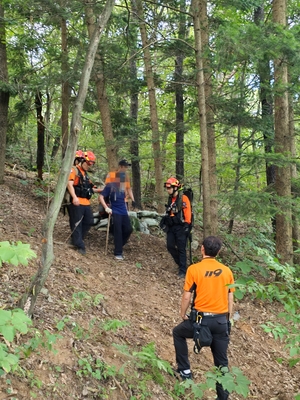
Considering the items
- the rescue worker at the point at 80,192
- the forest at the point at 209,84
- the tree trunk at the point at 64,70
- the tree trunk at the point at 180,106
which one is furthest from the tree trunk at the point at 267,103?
the tree trunk at the point at 64,70

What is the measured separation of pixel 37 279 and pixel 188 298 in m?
1.80

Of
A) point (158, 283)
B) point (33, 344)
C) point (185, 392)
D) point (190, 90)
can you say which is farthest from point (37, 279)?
point (190, 90)

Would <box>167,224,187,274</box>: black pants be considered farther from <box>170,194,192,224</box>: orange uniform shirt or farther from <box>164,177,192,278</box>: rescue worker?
<box>170,194,192,224</box>: orange uniform shirt

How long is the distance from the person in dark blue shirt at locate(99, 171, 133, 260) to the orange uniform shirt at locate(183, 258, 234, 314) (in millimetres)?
3930

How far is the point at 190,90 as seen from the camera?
12359 millimetres

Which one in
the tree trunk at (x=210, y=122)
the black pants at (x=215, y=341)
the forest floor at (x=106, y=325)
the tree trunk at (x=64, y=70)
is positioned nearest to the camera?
the forest floor at (x=106, y=325)

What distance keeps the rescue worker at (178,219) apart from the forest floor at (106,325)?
64cm

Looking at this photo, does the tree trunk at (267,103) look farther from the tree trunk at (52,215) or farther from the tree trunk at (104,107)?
the tree trunk at (52,215)

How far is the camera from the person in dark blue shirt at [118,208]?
8.08m

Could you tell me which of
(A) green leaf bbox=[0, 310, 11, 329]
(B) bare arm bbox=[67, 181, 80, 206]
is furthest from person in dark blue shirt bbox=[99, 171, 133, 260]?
(A) green leaf bbox=[0, 310, 11, 329]

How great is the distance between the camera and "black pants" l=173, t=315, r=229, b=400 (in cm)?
427

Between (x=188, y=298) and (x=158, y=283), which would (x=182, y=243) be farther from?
(x=188, y=298)

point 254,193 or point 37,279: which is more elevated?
point 254,193

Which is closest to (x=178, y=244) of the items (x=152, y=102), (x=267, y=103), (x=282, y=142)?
(x=282, y=142)
